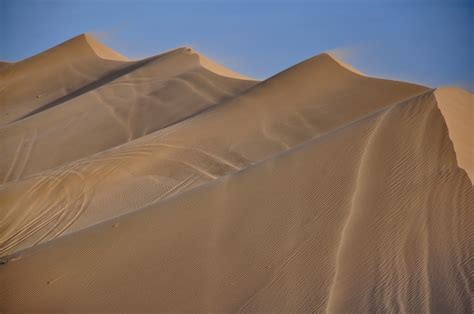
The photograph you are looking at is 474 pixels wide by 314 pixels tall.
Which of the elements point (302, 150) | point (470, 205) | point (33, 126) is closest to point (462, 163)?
point (470, 205)

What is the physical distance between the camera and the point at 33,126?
741 inches

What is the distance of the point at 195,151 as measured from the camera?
535 inches

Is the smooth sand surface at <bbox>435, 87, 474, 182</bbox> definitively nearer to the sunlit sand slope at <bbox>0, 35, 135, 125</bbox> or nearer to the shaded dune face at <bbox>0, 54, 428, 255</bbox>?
the shaded dune face at <bbox>0, 54, 428, 255</bbox>

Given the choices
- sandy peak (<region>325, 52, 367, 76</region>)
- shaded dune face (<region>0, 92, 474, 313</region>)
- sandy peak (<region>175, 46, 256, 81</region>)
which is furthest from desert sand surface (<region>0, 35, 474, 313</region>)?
sandy peak (<region>175, 46, 256, 81</region>)

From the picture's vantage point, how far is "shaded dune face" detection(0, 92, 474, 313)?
6.50m

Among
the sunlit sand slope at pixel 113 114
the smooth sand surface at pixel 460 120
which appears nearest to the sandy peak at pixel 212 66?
the sunlit sand slope at pixel 113 114

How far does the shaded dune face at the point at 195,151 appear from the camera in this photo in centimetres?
1080

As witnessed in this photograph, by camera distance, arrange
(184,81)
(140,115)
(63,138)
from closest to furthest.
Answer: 1. (63,138)
2. (140,115)
3. (184,81)

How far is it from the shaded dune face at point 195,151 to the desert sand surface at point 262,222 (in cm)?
5

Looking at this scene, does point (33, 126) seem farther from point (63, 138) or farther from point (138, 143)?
point (138, 143)

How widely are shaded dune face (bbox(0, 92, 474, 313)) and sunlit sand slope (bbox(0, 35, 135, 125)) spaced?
1446cm

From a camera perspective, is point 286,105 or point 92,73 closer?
point 286,105

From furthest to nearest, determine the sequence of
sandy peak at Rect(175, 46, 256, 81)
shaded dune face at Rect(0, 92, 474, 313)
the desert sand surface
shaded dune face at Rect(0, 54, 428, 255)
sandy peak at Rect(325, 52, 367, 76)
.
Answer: sandy peak at Rect(175, 46, 256, 81)
sandy peak at Rect(325, 52, 367, 76)
shaded dune face at Rect(0, 54, 428, 255)
the desert sand surface
shaded dune face at Rect(0, 92, 474, 313)

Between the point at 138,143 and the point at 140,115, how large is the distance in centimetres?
408
